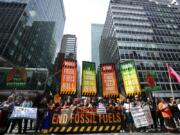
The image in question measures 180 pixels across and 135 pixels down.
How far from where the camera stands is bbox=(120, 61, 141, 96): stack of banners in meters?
14.8

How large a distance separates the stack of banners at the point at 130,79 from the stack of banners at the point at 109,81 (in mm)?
1038

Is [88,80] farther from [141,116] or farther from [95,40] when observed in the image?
[95,40]

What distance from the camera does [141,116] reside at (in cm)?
1044

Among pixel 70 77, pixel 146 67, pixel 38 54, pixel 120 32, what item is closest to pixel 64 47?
pixel 38 54

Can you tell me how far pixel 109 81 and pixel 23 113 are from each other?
861 centimetres

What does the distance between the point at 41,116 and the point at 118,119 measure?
4.95 metres

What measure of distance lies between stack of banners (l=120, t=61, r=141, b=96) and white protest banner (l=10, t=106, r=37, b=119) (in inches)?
351

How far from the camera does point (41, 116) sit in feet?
32.8

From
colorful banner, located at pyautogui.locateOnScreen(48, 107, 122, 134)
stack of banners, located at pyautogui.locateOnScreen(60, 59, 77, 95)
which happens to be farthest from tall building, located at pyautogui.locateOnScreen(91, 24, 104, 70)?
colorful banner, located at pyautogui.locateOnScreen(48, 107, 122, 134)

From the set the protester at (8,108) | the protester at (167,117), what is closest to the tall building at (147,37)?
the protester at (167,117)

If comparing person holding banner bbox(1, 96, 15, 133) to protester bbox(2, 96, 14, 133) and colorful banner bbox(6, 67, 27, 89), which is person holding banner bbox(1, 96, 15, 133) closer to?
protester bbox(2, 96, 14, 133)

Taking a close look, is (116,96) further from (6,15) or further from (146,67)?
(6,15)

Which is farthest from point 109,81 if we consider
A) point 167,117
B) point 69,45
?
point 69,45

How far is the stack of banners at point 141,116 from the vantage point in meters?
10.2
